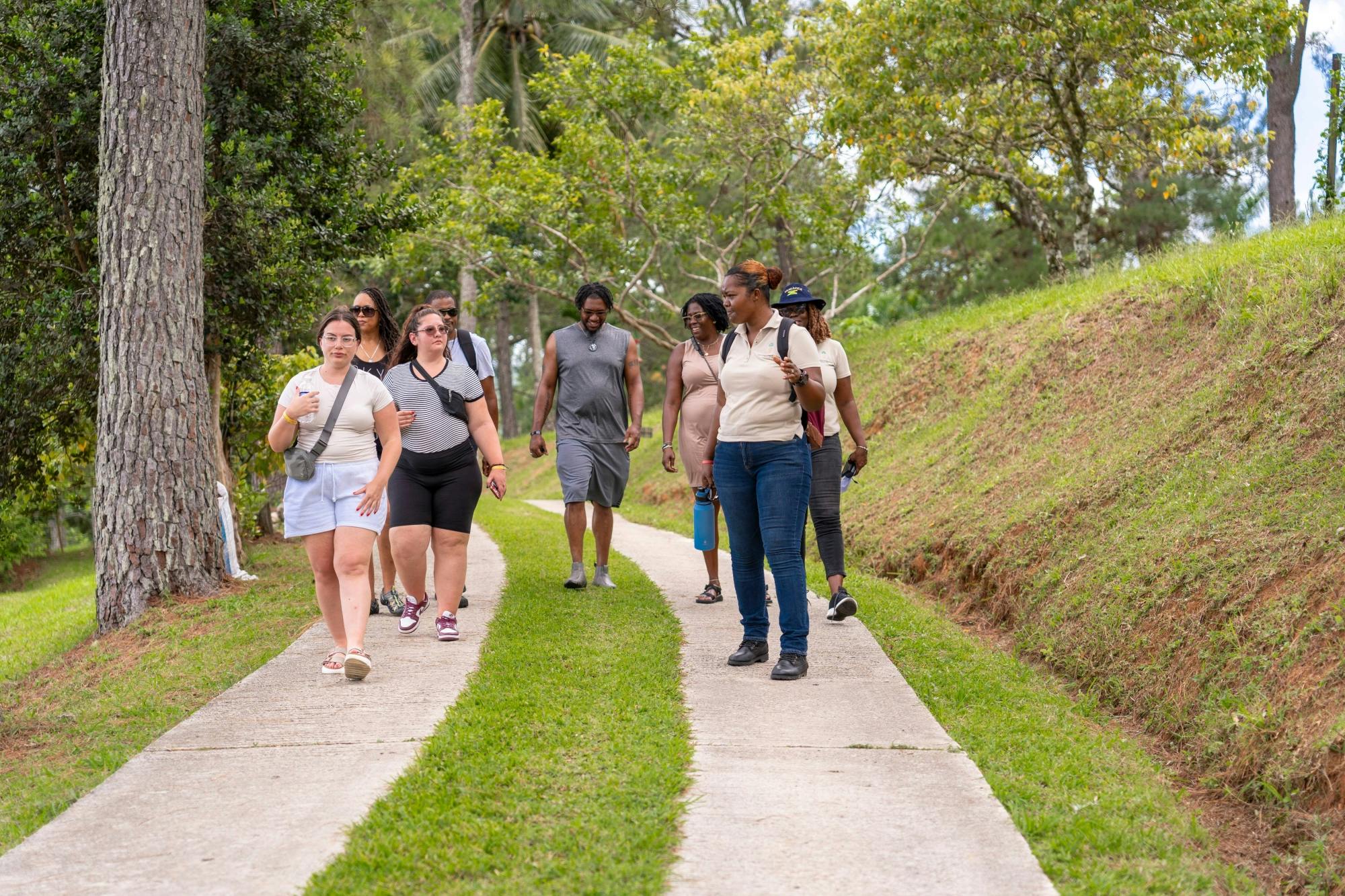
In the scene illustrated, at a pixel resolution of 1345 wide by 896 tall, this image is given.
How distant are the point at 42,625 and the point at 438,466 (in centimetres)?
862

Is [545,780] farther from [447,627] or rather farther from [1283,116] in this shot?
[1283,116]

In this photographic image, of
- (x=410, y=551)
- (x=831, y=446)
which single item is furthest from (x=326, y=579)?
→ (x=831, y=446)

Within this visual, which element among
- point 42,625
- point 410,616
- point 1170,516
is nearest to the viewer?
point 1170,516

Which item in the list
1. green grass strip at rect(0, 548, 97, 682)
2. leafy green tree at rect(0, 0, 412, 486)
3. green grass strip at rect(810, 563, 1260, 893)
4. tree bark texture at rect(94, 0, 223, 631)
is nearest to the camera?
green grass strip at rect(810, 563, 1260, 893)

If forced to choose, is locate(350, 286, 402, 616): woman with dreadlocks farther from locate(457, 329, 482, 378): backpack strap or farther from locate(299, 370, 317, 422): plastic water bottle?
locate(299, 370, 317, 422): plastic water bottle

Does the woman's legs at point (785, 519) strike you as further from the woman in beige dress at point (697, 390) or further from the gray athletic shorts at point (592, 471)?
the gray athletic shorts at point (592, 471)

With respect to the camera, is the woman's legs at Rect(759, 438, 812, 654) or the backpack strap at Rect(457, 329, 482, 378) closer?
the woman's legs at Rect(759, 438, 812, 654)

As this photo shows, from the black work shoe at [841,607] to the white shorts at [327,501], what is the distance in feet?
9.33

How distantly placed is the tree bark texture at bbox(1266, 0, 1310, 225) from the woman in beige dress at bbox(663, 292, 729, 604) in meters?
15.7

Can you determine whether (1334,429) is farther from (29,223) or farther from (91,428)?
(91,428)

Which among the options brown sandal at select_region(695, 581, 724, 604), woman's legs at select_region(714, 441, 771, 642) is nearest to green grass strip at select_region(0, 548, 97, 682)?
brown sandal at select_region(695, 581, 724, 604)

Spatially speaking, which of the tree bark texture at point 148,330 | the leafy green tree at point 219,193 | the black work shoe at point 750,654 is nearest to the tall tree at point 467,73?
the leafy green tree at point 219,193

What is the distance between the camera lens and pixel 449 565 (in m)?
7.20

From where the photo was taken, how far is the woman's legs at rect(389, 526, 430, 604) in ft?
23.6
